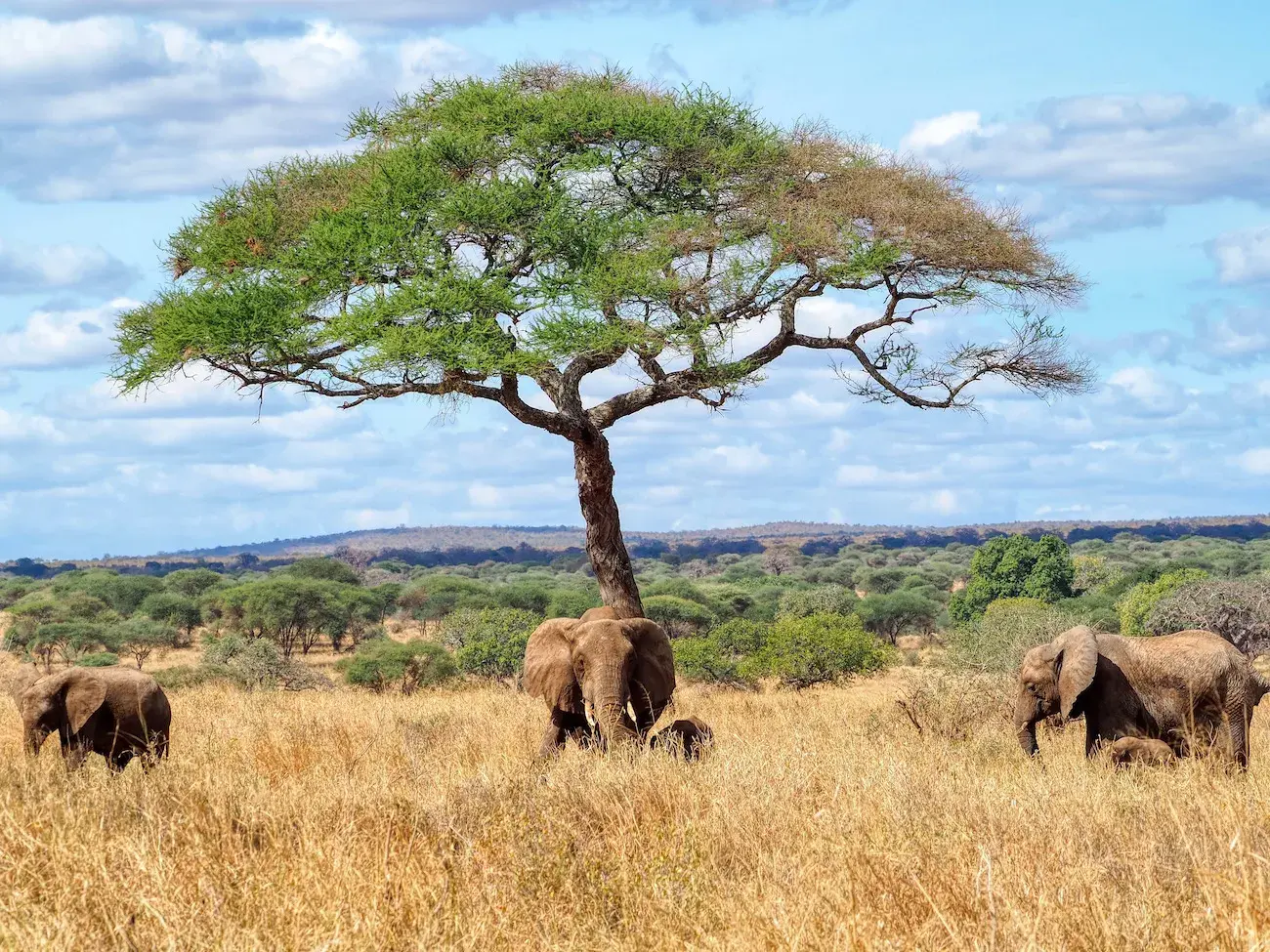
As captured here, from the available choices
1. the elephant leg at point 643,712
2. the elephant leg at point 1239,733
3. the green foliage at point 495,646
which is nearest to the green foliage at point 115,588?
the green foliage at point 495,646

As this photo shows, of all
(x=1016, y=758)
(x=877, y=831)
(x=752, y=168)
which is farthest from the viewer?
(x=752, y=168)

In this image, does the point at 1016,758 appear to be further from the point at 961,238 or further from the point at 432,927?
the point at 961,238

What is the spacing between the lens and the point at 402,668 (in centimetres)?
3056

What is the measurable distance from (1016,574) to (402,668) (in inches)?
983

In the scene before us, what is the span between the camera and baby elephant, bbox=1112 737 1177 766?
10.8 m

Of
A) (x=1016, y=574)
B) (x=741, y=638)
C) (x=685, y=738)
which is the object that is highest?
(x=685, y=738)

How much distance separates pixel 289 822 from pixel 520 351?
11715 mm

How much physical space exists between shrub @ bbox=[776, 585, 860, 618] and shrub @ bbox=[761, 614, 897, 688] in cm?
1625

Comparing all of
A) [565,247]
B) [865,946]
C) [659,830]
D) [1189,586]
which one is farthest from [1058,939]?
[1189,586]

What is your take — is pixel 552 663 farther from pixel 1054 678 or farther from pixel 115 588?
pixel 115 588

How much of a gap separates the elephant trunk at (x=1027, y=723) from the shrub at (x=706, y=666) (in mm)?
13907

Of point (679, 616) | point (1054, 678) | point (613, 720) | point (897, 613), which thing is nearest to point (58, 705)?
point (613, 720)

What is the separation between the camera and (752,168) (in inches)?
870

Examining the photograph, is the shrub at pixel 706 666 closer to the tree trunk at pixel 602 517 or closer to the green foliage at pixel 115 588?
the tree trunk at pixel 602 517
